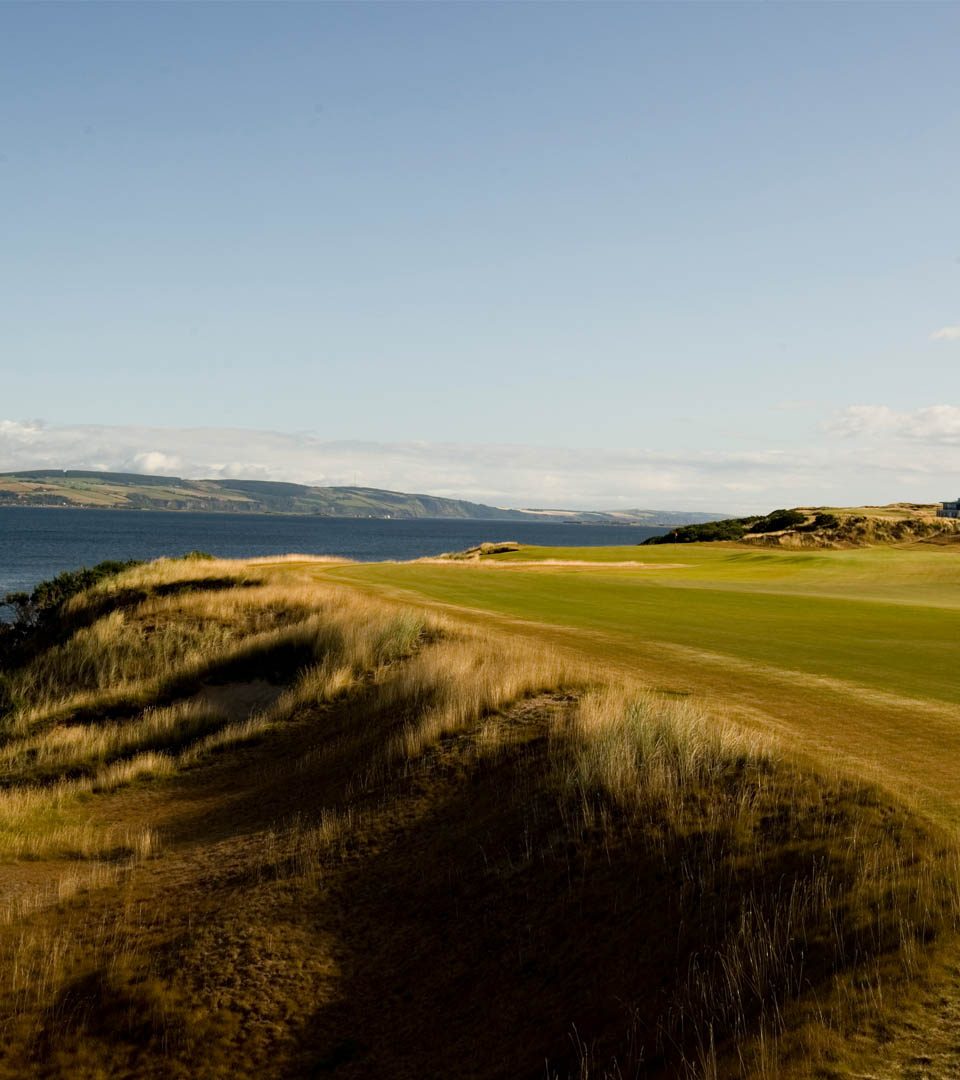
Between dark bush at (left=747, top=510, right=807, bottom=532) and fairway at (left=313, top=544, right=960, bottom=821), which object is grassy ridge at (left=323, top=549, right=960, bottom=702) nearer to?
fairway at (left=313, top=544, right=960, bottom=821)

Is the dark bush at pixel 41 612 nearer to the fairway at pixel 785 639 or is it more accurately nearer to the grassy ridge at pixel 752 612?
the fairway at pixel 785 639

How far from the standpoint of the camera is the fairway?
1165 centimetres

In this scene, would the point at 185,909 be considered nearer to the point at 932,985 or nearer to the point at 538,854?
the point at 538,854

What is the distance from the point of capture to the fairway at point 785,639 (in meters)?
11.6

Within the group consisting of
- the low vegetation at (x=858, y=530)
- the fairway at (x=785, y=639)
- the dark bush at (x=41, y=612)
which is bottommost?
the dark bush at (x=41, y=612)

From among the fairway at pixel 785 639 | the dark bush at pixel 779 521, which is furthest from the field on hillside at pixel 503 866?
the dark bush at pixel 779 521

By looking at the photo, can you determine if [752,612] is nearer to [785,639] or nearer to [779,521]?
[785,639]

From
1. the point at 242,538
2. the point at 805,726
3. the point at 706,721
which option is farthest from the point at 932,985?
the point at 242,538

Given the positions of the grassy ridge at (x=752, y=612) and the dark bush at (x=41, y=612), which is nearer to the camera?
the grassy ridge at (x=752, y=612)

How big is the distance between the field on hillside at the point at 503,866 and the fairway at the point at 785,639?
0.12 metres

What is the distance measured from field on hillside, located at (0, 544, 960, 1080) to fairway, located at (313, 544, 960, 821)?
12 cm

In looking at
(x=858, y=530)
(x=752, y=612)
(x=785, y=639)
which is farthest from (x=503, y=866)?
(x=858, y=530)

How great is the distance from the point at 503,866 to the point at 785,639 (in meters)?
12.1

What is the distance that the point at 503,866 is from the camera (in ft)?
32.1
